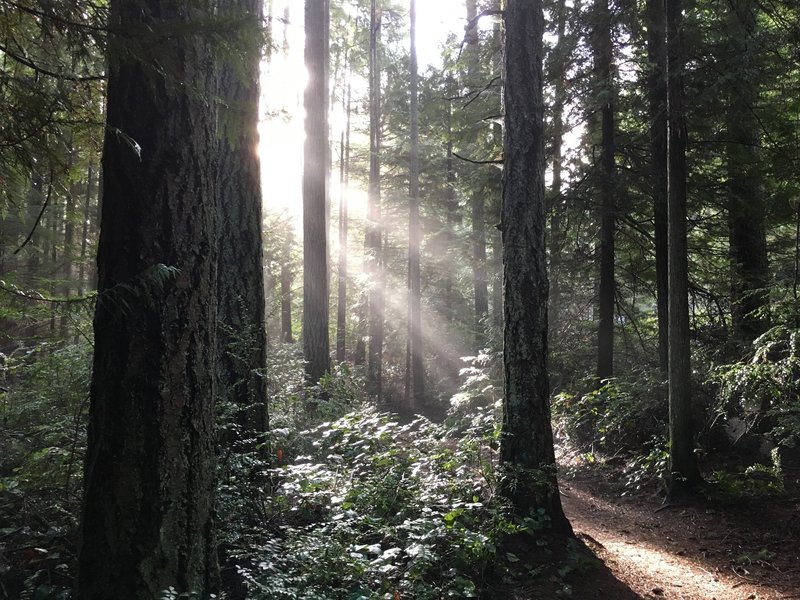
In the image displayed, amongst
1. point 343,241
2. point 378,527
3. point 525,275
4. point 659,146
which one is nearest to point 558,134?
point 659,146

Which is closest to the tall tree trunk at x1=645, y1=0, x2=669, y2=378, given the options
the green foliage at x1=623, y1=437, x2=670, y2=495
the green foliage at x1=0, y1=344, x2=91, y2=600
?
the green foliage at x1=623, y1=437, x2=670, y2=495

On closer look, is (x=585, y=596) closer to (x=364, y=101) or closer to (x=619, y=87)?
(x=619, y=87)

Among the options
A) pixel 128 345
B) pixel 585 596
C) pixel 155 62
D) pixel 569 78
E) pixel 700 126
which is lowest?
pixel 585 596

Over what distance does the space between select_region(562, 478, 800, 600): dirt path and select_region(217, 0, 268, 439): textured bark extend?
144 inches

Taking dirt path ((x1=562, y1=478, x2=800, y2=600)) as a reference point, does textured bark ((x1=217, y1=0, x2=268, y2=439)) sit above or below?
above

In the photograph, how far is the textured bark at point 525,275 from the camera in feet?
18.8

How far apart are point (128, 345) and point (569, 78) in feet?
37.1

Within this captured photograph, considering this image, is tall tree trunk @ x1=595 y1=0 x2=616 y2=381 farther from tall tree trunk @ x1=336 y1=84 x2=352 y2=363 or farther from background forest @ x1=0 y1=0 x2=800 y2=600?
tall tree trunk @ x1=336 y1=84 x2=352 y2=363

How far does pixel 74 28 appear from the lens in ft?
8.48

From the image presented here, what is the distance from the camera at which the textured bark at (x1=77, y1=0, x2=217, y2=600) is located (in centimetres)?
260

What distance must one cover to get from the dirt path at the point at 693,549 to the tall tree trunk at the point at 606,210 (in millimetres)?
4166

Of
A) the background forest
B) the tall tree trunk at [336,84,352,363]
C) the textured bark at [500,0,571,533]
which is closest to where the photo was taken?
the background forest

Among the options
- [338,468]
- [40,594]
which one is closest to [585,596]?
[338,468]

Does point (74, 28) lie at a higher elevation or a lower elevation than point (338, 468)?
higher
